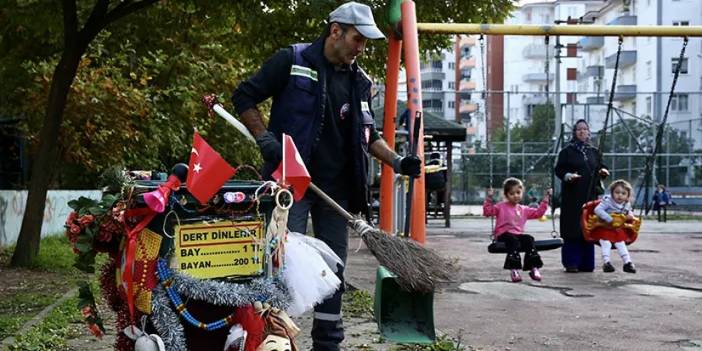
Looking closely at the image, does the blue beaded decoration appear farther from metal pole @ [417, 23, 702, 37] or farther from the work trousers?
metal pole @ [417, 23, 702, 37]

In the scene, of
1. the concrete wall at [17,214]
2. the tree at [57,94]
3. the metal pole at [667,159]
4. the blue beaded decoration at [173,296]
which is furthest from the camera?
the metal pole at [667,159]

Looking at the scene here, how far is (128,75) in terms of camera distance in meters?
22.3

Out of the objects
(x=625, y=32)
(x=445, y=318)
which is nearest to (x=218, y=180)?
(x=445, y=318)

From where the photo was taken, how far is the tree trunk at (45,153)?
46.8ft

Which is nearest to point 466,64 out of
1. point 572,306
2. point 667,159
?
point 667,159

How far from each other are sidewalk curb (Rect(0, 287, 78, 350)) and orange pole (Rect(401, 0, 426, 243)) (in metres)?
3.06

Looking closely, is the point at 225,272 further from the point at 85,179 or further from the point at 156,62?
the point at 85,179

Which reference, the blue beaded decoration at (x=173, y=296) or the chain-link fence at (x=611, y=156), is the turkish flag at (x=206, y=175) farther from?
the chain-link fence at (x=611, y=156)

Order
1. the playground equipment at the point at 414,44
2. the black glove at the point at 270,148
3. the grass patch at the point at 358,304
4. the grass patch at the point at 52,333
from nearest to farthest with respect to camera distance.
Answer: the black glove at the point at 270,148, the grass patch at the point at 52,333, the grass patch at the point at 358,304, the playground equipment at the point at 414,44

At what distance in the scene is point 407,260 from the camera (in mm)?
5258

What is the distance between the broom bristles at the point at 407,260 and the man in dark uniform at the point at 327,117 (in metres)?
0.36

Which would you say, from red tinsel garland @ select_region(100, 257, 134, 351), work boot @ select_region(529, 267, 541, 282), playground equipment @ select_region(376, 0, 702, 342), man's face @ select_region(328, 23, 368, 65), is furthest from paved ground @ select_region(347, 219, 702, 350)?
red tinsel garland @ select_region(100, 257, 134, 351)

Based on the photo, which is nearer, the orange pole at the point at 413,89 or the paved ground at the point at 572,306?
the paved ground at the point at 572,306

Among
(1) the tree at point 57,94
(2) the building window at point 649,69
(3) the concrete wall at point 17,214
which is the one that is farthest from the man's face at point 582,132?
(2) the building window at point 649,69
